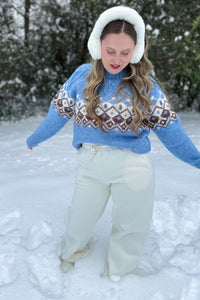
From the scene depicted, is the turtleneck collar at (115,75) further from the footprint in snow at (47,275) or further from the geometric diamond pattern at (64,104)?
the footprint in snow at (47,275)

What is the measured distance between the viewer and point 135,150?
1753 mm

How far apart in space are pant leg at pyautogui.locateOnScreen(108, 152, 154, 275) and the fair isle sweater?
110mm

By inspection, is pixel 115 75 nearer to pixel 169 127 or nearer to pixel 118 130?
pixel 118 130

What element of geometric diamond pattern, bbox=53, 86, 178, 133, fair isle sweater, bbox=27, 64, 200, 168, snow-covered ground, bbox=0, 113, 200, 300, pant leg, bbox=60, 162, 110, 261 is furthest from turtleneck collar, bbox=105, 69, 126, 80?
snow-covered ground, bbox=0, 113, 200, 300

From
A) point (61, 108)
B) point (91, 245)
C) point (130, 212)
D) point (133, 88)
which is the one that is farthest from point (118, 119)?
point (91, 245)

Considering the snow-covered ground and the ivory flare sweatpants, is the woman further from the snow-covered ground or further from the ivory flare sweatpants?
the snow-covered ground

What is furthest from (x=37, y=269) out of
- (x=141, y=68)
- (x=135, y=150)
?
(x=141, y=68)

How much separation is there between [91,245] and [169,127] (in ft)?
3.05

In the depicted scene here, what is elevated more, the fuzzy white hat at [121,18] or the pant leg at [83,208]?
the fuzzy white hat at [121,18]

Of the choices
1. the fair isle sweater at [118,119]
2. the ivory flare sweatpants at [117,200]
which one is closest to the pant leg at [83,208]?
the ivory flare sweatpants at [117,200]

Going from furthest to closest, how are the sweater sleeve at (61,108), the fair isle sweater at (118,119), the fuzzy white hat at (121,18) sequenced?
the sweater sleeve at (61,108) < the fair isle sweater at (118,119) < the fuzzy white hat at (121,18)

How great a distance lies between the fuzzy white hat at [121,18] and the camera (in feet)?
5.16

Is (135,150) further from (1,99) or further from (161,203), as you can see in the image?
(1,99)

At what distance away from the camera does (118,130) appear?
170 cm
